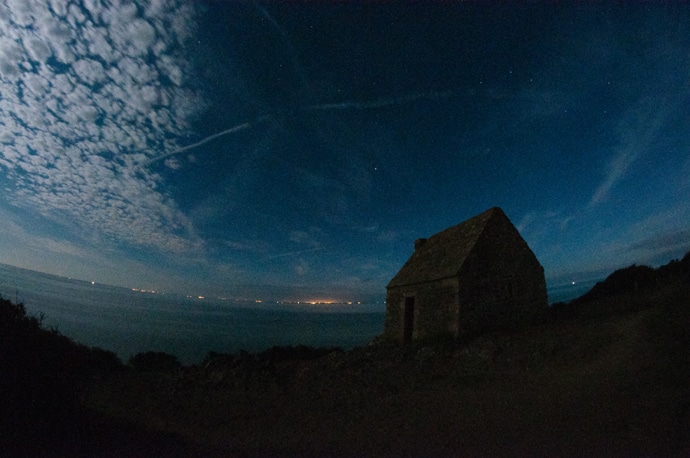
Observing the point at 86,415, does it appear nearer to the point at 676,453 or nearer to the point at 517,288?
the point at 676,453

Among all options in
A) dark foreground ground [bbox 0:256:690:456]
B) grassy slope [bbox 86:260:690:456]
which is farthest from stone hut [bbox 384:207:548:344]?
grassy slope [bbox 86:260:690:456]

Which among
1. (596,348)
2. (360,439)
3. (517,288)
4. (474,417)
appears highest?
(517,288)

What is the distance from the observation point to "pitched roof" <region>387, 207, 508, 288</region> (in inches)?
621

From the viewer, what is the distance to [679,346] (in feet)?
25.7

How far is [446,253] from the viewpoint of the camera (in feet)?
57.9

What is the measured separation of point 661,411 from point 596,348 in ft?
15.5

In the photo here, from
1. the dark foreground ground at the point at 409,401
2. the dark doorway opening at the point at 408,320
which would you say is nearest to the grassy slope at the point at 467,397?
the dark foreground ground at the point at 409,401

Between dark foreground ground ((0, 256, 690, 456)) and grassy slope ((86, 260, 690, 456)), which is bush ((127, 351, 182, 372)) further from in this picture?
grassy slope ((86, 260, 690, 456))

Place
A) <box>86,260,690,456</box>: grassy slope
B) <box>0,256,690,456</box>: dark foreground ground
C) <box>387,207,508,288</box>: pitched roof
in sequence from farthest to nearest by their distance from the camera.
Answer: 1. <box>387,207,508,288</box>: pitched roof
2. <box>86,260,690,456</box>: grassy slope
3. <box>0,256,690,456</box>: dark foreground ground

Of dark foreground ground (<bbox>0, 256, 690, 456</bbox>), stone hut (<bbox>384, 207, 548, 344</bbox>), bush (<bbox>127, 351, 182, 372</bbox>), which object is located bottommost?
bush (<bbox>127, 351, 182, 372</bbox>)

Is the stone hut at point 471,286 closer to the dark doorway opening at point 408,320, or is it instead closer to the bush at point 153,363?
the dark doorway opening at point 408,320

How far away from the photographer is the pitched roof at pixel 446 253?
15781 mm

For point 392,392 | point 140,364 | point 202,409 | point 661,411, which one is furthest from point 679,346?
point 140,364

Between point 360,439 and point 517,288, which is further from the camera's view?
point 517,288
